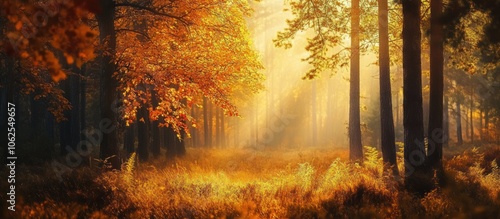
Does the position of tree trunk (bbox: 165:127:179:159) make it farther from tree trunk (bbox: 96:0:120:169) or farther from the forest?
tree trunk (bbox: 96:0:120:169)

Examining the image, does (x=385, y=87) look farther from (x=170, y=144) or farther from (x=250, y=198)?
(x=170, y=144)

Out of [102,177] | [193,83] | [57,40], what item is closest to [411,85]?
[193,83]

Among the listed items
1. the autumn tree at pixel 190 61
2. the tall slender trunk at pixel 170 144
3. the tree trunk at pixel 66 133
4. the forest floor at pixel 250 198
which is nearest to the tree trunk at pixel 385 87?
the forest floor at pixel 250 198

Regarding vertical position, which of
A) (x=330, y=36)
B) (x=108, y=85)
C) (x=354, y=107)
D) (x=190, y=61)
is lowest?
(x=354, y=107)

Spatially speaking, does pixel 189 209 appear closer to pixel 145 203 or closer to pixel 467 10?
pixel 145 203

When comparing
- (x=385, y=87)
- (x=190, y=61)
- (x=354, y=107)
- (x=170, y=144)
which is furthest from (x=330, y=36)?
(x=170, y=144)

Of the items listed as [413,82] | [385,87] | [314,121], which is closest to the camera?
[413,82]

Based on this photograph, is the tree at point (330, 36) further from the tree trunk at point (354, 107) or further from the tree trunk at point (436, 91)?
the tree trunk at point (436, 91)

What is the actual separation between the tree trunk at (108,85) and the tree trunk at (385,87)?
7959 millimetres

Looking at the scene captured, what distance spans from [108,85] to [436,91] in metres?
8.53

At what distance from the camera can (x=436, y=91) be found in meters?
11.9

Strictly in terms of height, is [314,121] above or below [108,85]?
below

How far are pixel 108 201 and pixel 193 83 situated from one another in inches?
169

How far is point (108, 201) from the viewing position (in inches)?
313
